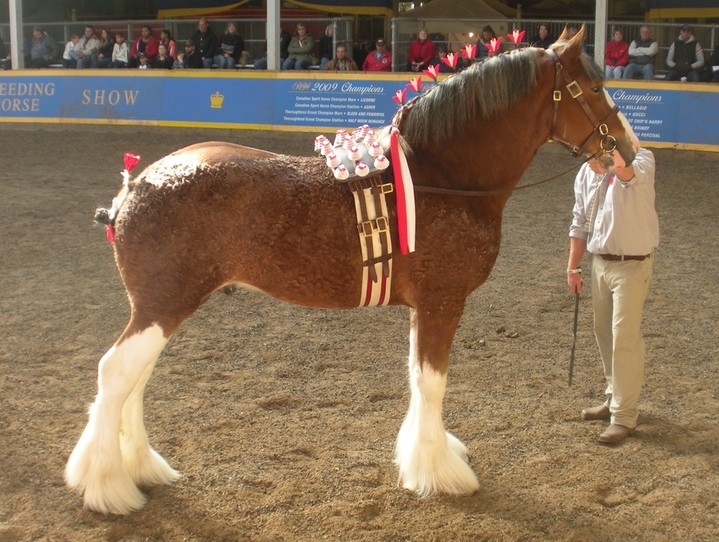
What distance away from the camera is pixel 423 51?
1455cm

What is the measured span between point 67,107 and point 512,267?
1129 centimetres

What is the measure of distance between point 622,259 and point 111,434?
280 cm

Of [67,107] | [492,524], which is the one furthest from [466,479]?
[67,107]

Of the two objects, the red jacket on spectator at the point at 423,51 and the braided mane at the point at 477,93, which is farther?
the red jacket on spectator at the point at 423,51

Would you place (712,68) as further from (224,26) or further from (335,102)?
(224,26)

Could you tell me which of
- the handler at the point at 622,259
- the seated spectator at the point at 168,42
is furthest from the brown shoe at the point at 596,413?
the seated spectator at the point at 168,42

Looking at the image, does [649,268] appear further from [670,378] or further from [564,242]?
[564,242]

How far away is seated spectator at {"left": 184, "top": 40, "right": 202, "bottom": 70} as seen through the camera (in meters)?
15.9

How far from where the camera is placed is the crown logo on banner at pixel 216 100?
14.3 m

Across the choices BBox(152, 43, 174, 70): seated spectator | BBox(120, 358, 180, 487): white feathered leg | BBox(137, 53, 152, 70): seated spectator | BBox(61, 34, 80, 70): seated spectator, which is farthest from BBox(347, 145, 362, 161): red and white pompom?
BBox(61, 34, 80, 70): seated spectator

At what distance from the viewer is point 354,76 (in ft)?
44.7

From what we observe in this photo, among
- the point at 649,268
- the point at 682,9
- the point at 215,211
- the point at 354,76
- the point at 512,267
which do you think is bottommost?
the point at 512,267

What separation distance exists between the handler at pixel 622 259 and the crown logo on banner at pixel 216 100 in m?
11.0

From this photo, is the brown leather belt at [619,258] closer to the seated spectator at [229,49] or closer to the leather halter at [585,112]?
the leather halter at [585,112]
